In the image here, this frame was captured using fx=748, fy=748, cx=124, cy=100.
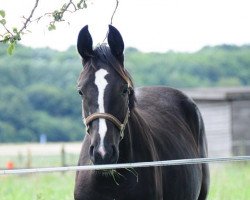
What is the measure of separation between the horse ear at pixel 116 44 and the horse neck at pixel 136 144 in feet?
1.74

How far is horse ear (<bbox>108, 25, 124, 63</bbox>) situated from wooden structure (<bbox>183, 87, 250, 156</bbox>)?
79.5 feet

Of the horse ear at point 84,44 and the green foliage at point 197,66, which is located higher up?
the green foliage at point 197,66

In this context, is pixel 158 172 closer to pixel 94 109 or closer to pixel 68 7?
pixel 94 109

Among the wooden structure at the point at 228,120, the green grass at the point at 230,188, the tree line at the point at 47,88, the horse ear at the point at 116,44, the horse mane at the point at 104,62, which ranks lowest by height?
the green grass at the point at 230,188

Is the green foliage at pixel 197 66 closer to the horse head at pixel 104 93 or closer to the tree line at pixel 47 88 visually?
the tree line at pixel 47 88

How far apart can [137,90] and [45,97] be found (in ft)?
127

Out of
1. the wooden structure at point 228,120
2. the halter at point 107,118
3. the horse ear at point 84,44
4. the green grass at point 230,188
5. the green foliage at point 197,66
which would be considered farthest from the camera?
the green foliage at point 197,66

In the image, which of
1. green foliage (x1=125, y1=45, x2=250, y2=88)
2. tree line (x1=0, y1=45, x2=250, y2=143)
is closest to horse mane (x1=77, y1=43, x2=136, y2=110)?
tree line (x1=0, y1=45, x2=250, y2=143)

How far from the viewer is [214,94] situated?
30.5 m

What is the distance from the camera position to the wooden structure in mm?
30297

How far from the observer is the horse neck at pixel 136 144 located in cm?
594

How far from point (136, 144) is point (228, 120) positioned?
2497 centimetres

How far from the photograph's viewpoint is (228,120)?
30.7 meters

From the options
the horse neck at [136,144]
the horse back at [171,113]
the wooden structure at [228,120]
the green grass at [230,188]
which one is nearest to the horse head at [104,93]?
the horse neck at [136,144]
